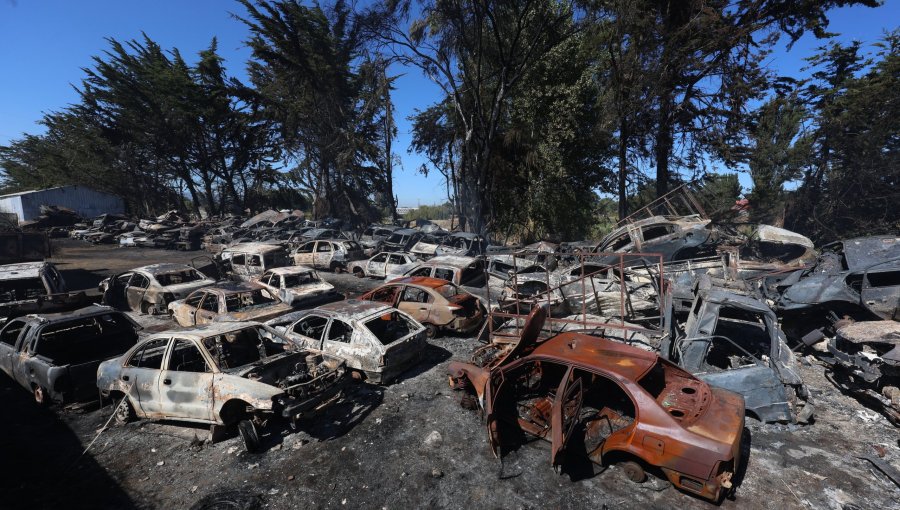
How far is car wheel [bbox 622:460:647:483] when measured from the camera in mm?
3965

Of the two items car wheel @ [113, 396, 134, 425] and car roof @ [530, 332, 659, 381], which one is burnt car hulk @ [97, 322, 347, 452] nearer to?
car wheel @ [113, 396, 134, 425]

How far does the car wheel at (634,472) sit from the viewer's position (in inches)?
156

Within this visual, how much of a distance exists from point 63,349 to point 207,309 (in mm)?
2268

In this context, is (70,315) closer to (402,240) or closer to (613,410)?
(613,410)

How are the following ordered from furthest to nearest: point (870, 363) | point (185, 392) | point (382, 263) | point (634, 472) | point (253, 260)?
point (382, 263)
point (253, 260)
point (870, 363)
point (185, 392)
point (634, 472)

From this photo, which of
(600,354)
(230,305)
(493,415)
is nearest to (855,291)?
(600,354)

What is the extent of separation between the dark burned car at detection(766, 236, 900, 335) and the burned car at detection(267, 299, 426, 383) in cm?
760

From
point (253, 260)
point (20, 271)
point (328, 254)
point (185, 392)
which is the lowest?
point (185, 392)

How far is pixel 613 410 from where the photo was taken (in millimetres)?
4641

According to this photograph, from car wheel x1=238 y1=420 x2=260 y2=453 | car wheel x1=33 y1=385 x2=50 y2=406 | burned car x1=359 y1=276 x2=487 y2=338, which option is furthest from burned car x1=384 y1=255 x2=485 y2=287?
car wheel x1=33 y1=385 x2=50 y2=406

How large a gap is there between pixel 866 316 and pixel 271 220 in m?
29.3

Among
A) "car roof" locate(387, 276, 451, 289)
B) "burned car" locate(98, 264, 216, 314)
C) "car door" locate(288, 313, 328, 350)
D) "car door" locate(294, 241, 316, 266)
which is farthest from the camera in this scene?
"car door" locate(294, 241, 316, 266)

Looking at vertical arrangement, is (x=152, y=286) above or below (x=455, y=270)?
below

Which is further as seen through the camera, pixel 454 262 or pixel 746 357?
pixel 454 262
